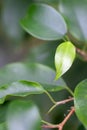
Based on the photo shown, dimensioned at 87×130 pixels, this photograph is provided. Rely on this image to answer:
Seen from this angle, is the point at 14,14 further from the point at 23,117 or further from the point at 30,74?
the point at 23,117

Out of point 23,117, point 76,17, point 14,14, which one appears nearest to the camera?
point 23,117

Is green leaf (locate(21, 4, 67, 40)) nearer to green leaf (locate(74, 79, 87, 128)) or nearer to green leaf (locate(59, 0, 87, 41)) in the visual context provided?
green leaf (locate(59, 0, 87, 41))

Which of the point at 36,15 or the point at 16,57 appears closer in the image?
the point at 36,15

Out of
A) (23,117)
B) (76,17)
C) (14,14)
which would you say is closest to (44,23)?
(76,17)

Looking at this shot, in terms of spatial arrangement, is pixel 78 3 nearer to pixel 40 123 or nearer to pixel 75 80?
pixel 75 80

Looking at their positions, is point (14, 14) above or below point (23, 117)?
below

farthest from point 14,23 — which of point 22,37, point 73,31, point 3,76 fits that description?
point 3,76
